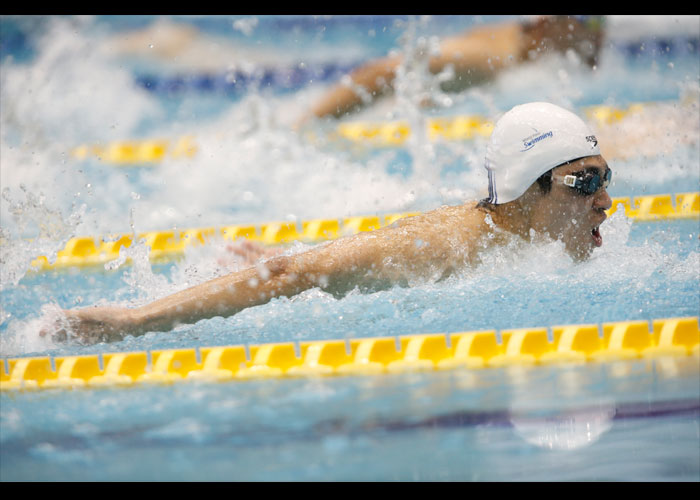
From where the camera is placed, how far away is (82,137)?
7930mm

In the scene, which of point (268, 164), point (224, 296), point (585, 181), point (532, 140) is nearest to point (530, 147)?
point (532, 140)

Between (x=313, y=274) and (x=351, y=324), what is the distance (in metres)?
0.24

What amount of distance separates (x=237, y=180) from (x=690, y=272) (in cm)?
378

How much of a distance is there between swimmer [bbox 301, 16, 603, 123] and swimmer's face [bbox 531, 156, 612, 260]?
3.70 meters

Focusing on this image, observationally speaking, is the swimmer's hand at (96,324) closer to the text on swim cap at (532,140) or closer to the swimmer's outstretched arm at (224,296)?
the swimmer's outstretched arm at (224,296)

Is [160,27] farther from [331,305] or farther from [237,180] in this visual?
[331,305]

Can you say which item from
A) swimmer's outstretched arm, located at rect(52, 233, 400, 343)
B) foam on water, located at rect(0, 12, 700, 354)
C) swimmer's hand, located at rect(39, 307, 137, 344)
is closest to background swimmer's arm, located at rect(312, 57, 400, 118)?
foam on water, located at rect(0, 12, 700, 354)

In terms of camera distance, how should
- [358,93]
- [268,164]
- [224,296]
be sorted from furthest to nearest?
[358,93] < [268,164] < [224,296]

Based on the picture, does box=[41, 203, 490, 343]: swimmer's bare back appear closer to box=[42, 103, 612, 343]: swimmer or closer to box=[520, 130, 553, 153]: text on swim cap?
box=[42, 103, 612, 343]: swimmer

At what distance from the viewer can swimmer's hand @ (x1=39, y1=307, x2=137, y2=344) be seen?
3.06m

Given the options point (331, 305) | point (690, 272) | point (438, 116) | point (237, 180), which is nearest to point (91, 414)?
point (331, 305)

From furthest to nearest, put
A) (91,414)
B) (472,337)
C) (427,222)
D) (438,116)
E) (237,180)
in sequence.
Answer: (438,116), (237,180), (427,222), (472,337), (91,414)

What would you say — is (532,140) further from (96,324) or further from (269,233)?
(269,233)

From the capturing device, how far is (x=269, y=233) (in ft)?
17.4
